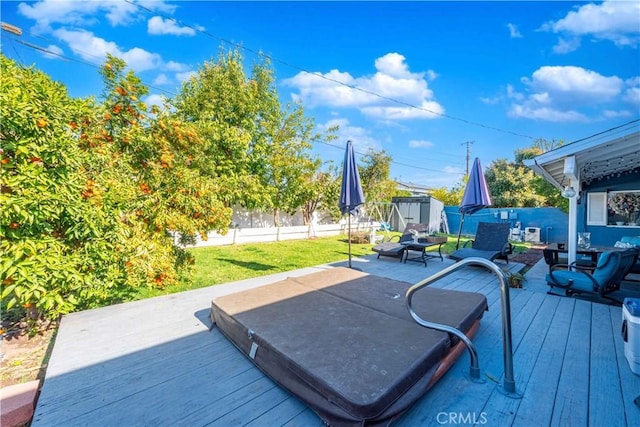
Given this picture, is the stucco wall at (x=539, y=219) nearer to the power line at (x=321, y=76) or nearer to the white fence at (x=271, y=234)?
the power line at (x=321, y=76)

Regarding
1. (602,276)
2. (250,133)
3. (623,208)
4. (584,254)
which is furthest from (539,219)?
(250,133)

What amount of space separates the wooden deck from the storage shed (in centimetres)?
1253

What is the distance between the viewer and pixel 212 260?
7883 millimetres

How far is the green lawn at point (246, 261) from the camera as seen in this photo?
570 cm

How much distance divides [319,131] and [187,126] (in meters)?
9.50

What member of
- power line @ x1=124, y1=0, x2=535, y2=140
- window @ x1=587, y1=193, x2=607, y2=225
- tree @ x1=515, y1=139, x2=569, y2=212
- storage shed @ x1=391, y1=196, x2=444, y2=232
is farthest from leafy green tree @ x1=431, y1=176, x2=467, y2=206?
window @ x1=587, y1=193, x2=607, y2=225

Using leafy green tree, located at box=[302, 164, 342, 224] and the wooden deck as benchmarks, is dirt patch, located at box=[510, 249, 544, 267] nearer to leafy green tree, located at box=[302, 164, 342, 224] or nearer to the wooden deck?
the wooden deck

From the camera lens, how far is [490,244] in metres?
7.02

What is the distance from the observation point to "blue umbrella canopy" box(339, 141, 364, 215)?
6.34m

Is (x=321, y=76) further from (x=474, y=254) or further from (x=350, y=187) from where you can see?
(x=474, y=254)

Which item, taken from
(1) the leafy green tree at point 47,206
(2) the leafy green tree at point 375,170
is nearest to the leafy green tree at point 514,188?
(2) the leafy green tree at point 375,170

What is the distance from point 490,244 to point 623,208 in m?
5.82

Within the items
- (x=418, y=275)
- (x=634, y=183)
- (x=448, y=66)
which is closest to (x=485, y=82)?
(x=448, y=66)

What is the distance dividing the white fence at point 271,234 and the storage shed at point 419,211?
3.30m
